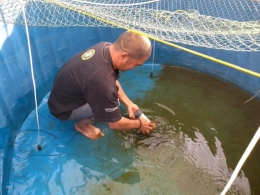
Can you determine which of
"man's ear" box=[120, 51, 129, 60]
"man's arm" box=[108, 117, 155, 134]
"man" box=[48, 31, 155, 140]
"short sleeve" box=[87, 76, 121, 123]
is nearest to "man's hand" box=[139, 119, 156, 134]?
"man's arm" box=[108, 117, 155, 134]

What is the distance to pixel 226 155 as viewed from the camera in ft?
6.54

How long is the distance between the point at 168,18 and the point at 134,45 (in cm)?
96

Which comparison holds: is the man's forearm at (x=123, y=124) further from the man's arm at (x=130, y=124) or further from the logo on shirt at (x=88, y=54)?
the logo on shirt at (x=88, y=54)

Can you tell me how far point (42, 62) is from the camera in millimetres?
2350

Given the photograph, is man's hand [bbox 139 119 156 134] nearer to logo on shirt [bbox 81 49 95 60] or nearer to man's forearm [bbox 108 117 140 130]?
man's forearm [bbox 108 117 140 130]

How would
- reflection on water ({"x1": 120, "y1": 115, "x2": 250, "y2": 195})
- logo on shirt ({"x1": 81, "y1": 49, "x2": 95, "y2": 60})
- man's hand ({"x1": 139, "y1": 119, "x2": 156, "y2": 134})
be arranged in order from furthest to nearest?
man's hand ({"x1": 139, "y1": 119, "x2": 156, "y2": 134}) < reflection on water ({"x1": 120, "y1": 115, "x2": 250, "y2": 195}) < logo on shirt ({"x1": 81, "y1": 49, "x2": 95, "y2": 60})

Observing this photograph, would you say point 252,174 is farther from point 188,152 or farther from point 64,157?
point 64,157

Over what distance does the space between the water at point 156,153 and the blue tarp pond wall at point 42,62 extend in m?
0.11

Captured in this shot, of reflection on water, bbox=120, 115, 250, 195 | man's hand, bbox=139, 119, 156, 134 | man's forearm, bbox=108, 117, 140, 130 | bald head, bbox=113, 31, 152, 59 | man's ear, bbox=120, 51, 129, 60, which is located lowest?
reflection on water, bbox=120, 115, 250, 195

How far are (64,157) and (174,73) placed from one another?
1447mm

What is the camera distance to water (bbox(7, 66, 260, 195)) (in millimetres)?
1820

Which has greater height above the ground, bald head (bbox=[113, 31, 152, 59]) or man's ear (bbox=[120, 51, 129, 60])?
bald head (bbox=[113, 31, 152, 59])

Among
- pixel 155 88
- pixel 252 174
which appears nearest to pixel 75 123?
pixel 155 88

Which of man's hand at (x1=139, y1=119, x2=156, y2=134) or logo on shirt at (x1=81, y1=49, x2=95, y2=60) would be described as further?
man's hand at (x1=139, y1=119, x2=156, y2=134)
